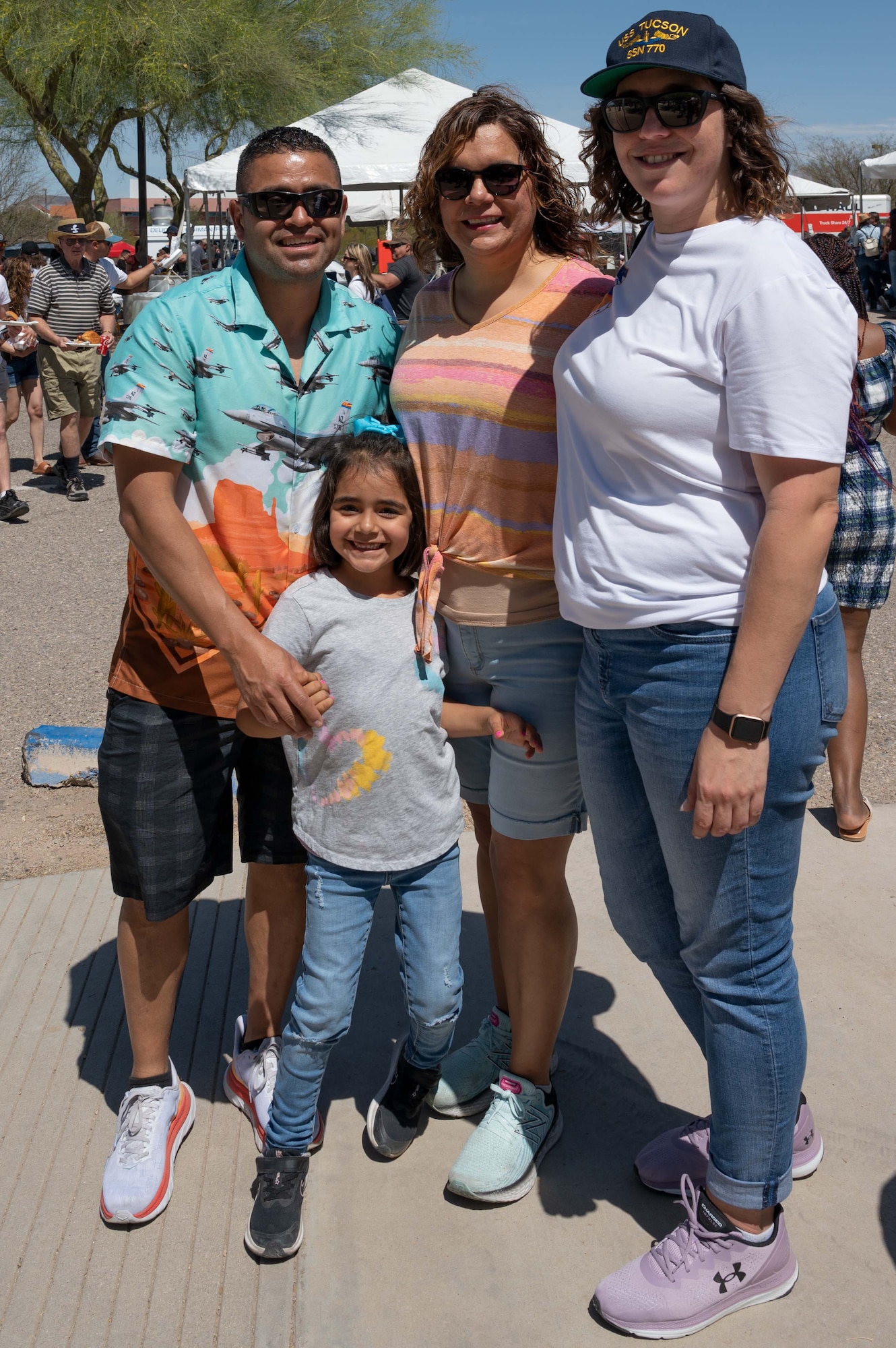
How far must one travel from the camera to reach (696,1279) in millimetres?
1930

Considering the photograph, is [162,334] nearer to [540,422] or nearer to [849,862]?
[540,422]

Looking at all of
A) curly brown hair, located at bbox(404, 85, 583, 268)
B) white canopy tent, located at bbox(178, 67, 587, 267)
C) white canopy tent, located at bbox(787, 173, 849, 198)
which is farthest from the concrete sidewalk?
white canopy tent, located at bbox(787, 173, 849, 198)

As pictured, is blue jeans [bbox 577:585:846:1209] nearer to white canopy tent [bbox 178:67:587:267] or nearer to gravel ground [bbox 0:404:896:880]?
gravel ground [bbox 0:404:896:880]

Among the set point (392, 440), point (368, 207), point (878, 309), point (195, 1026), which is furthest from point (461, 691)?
point (878, 309)

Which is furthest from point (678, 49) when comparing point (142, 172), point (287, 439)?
point (142, 172)

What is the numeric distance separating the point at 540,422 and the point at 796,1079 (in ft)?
4.03

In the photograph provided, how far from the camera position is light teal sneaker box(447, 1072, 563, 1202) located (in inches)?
86.5

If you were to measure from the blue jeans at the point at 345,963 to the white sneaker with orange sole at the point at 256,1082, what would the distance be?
0.17 m

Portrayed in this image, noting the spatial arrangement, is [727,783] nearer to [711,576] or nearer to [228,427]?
[711,576]

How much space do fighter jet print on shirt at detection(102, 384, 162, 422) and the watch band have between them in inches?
44.6

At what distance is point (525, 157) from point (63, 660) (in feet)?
13.8

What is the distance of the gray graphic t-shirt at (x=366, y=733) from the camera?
2129mm

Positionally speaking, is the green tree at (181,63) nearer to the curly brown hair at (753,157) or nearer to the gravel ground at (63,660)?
the gravel ground at (63,660)

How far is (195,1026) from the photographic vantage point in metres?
2.78
